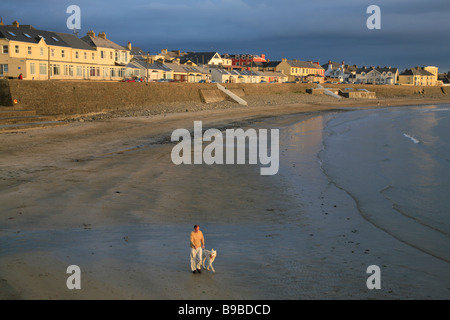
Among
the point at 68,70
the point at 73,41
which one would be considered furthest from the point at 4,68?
the point at 73,41

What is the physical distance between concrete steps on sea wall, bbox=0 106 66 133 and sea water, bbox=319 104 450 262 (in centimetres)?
1777

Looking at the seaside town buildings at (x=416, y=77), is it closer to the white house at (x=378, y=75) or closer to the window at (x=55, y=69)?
the white house at (x=378, y=75)

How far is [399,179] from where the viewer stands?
17438 mm

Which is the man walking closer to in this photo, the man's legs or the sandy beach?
the man's legs

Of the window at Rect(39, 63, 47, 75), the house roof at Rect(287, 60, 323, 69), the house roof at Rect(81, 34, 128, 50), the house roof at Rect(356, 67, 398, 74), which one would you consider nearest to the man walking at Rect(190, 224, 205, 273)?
the window at Rect(39, 63, 47, 75)

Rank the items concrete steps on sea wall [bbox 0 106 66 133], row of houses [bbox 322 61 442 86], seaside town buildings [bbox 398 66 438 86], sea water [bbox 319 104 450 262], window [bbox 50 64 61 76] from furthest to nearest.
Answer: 1. seaside town buildings [bbox 398 66 438 86]
2. row of houses [bbox 322 61 442 86]
3. window [bbox 50 64 61 76]
4. concrete steps on sea wall [bbox 0 106 66 133]
5. sea water [bbox 319 104 450 262]

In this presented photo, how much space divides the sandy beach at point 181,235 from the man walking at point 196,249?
17 cm

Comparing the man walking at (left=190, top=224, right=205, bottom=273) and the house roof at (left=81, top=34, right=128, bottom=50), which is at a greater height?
the house roof at (left=81, top=34, right=128, bottom=50)

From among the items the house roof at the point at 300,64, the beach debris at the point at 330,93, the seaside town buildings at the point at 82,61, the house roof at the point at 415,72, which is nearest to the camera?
the seaside town buildings at the point at 82,61

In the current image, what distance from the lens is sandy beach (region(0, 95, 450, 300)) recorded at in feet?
23.1

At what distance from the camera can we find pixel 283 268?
7988 millimetres

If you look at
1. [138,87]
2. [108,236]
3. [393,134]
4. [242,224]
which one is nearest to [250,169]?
[242,224]

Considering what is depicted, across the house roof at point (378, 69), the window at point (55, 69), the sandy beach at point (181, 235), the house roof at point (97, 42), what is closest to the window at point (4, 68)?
the window at point (55, 69)

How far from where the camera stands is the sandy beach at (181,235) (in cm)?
703
